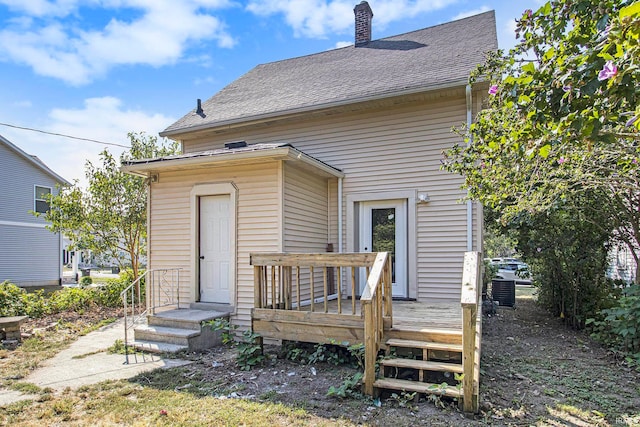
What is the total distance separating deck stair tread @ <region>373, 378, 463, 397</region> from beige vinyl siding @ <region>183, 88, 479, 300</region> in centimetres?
332

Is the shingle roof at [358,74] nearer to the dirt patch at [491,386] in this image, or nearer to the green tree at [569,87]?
the green tree at [569,87]

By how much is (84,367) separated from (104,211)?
5.82 metres

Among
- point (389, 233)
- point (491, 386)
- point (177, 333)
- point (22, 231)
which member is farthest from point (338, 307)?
point (22, 231)

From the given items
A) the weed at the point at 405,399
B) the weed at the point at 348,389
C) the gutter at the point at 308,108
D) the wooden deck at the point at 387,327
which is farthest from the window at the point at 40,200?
the weed at the point at 405,399

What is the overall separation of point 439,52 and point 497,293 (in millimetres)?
6562

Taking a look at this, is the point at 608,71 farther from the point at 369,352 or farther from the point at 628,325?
the point at 628,325

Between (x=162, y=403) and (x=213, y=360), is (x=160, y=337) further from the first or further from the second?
(x=162, y=403)

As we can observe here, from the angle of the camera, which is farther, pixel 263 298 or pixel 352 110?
pixel 352 110

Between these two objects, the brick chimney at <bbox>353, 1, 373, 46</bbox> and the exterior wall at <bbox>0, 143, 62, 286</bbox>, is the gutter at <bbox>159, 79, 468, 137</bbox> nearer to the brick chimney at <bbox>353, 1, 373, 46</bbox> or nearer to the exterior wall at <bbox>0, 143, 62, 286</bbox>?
the brick chimney at <bbox>353, 1, 373, 46</bbox>

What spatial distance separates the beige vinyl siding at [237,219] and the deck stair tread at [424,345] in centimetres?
→ 265

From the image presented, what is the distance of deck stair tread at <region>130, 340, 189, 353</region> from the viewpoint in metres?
5.65

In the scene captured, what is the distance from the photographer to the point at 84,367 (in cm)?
514

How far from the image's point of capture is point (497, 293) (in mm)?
10445

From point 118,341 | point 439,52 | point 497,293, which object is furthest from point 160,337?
Answer: point 497,293
